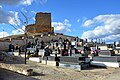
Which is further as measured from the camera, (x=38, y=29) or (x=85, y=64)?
(x=38, y=29)

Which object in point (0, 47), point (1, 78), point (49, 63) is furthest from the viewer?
point (0, 47)

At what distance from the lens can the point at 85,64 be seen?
25078 mm

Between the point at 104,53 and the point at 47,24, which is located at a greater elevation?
the point at 47,24

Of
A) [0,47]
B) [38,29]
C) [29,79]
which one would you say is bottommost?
[29,79]

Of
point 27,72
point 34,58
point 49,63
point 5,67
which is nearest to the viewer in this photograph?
point 27,72

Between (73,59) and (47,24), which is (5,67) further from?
(47,24)

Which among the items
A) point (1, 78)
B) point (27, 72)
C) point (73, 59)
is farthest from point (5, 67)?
point (73, 59)

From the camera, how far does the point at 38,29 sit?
7938 centimetres

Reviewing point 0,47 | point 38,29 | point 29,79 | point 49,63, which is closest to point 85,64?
point 49,63

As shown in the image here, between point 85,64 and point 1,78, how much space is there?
39.6 feet

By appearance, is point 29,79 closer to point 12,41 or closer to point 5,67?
point 5,67

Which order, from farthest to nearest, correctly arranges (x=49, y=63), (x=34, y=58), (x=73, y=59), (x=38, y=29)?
1. (x=38, y=29)
2. (x=34, y=58)
3. (x=49, y=63)
4. (x=73, y=59)

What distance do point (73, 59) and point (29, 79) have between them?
9921 millimetres

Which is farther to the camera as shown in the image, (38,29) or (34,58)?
(38,29)
